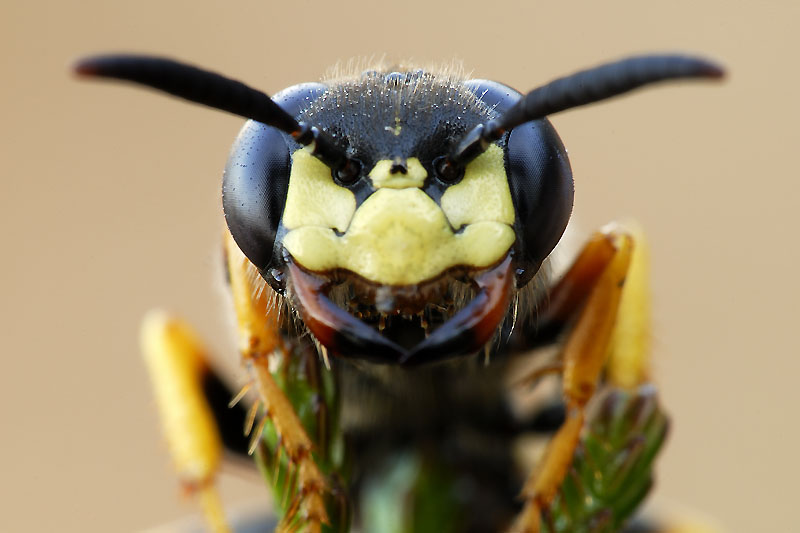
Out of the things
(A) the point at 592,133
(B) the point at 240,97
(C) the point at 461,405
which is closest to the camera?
(B) the point at 240,97

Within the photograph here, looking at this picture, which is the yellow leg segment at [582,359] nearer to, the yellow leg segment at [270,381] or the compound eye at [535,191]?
the compound eye at [535,191]

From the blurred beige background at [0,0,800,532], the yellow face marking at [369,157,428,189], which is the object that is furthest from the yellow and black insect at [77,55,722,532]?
the blurred beige background at [0,0,800,532]

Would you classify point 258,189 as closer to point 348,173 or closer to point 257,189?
point 257,189

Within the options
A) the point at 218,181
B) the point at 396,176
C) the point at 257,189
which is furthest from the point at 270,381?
the point at 218,181

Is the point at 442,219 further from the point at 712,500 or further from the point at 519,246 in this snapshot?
the point at 712,500

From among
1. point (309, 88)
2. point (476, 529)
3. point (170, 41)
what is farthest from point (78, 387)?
point (309, 88)
